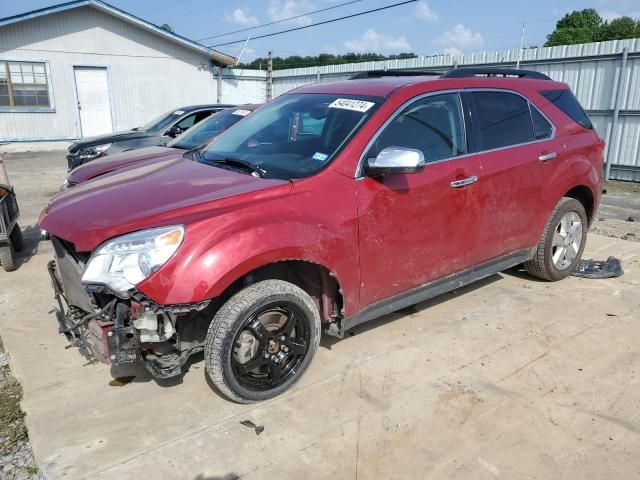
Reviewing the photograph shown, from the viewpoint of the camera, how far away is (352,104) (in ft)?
12.0

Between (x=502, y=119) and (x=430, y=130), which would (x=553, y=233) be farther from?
(x=430, y=130)

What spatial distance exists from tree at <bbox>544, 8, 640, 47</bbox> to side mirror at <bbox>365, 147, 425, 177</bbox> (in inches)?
1721

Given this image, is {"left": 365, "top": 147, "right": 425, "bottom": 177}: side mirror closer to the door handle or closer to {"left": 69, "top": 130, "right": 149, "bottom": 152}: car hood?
the door handle

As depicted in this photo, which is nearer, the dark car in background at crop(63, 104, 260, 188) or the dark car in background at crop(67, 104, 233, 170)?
the dark car in background at crop(63, 104, 260, 188)

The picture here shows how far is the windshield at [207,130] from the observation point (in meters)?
7.37

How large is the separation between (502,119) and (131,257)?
10.2 ft

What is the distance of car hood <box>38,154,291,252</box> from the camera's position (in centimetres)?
280

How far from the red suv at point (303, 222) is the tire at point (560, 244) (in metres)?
0.23

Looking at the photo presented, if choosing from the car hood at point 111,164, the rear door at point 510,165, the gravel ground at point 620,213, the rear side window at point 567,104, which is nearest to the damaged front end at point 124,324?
the rear door at point 510,165

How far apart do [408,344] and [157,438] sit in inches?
74.8

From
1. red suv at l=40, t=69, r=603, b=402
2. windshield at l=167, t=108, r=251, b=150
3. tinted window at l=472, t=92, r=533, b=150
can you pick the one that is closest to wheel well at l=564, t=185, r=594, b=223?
red suv at l=40, t=69, r=603, b=402

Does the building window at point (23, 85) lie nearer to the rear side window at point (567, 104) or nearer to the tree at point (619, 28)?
the rear side window at point (567, 104)

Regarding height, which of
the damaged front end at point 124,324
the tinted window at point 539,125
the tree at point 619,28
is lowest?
the damaged front end at point 124,324

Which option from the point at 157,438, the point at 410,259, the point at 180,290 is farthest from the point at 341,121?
the point at 157,438
